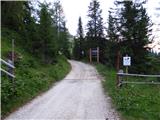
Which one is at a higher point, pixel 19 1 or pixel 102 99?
pixel 19 1

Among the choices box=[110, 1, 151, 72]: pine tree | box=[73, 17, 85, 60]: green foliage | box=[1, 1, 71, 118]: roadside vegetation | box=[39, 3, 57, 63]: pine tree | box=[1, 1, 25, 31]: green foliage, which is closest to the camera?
box=[1, 1, 25, 31]: green foliage

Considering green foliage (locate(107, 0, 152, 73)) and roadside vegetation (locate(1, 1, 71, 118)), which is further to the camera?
green foliage (locate(107, 0, 152, 73))

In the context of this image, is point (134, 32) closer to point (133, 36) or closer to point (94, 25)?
point (133, 36)

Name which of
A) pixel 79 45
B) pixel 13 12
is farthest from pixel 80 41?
pixel 13 12

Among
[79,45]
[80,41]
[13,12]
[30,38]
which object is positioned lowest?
[30,38]

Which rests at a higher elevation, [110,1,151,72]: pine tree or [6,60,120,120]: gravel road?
[110,1,151,72]: pine tree

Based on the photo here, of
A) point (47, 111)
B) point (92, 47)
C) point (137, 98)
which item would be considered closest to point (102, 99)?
point (137, 98)

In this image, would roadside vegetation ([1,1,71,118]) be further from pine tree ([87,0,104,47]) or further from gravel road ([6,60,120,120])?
pine tree ([87,0,104,47])

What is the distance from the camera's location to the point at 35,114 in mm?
10914

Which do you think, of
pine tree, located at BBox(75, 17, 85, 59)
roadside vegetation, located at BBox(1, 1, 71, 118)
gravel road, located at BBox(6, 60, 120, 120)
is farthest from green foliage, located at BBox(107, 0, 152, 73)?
pine tree, located at BBox(75, 17, 85, 59)

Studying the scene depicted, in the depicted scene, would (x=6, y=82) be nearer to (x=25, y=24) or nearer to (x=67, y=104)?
(x=67, y=104)

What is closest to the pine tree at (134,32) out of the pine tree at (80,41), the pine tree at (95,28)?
the pine tree at (95,28)

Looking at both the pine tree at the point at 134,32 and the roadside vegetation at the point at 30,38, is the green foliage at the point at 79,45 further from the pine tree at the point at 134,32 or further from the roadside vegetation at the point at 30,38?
the pine tree at the point at 134,32

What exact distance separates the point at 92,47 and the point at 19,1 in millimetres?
43447
